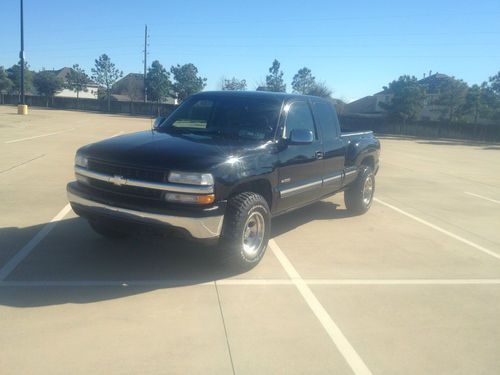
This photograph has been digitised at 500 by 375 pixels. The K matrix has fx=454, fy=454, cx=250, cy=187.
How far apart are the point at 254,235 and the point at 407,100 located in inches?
1985

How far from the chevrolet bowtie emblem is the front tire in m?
1.08

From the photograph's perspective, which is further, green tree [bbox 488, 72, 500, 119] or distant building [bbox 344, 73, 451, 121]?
distant building [bbox 344, 73, 451, 121]

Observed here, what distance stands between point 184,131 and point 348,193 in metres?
3.55

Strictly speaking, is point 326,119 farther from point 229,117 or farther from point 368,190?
point 368,190

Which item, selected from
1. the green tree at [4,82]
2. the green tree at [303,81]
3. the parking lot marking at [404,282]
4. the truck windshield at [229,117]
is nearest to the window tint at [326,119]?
the truck windshield at [229,117]

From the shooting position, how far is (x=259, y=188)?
5191mm

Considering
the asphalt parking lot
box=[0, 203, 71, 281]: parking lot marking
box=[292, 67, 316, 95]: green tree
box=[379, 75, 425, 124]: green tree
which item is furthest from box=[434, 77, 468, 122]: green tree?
box=[0, 203, 71, 281]: parking lot marking

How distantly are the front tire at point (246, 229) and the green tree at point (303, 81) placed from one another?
210 feet

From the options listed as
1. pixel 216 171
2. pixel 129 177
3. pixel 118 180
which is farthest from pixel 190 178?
pixel 118 180

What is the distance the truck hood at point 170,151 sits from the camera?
14.4 feet

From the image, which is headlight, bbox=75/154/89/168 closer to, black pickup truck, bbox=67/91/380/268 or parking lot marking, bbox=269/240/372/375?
black pickup truck, bbox=67/91/380/268

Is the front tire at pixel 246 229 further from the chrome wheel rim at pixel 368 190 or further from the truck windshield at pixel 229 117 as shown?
the chrome wheel rim at pixel 368 190

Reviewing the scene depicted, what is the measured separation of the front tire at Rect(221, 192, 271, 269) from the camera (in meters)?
4.63

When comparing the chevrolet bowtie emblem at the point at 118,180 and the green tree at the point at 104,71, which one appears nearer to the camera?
the chevrolet bowtie emblem at the point at 118,180
